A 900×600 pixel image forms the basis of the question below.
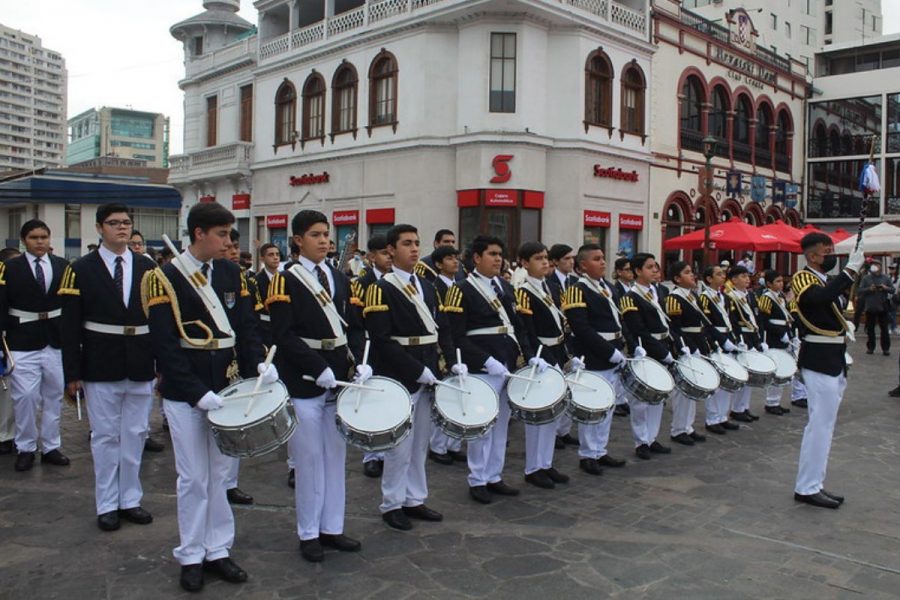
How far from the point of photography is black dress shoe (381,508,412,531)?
5.63 meters

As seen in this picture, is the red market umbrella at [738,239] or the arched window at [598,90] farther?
the arched window at [598,90]

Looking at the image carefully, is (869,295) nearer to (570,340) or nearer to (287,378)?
(570,340)

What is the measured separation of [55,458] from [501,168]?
1738 cm

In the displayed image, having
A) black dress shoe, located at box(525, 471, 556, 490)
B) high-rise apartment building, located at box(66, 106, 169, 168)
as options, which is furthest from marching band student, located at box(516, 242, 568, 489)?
high-rise apartment building, located at box(66, 106, 169, 168)

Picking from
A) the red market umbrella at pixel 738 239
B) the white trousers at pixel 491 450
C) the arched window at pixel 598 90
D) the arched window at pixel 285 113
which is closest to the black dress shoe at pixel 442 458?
the white trousers at pixel 491 450

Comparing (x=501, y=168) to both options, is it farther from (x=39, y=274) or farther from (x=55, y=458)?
(x=55, y=458)

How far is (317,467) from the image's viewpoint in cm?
511

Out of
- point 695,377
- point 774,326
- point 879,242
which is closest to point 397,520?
point 695,377

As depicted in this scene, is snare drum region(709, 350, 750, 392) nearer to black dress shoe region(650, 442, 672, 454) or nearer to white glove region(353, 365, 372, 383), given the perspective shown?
black dress shoe region(650, 442, 672, 454)

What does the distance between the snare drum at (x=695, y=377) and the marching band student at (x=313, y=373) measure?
3941mm

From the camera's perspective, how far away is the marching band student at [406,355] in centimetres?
563

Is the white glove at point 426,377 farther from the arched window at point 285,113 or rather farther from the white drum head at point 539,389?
the arched window at point 285,113

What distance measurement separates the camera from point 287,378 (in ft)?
16.8

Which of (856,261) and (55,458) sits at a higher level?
(856,261)
